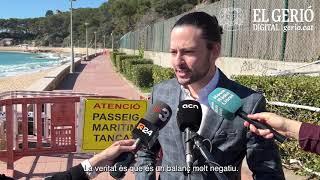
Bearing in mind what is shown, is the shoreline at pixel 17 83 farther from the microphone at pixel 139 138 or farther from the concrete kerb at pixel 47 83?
the microphone at pixel 139 138

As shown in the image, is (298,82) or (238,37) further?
(238,37)

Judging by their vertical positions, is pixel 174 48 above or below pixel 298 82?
above

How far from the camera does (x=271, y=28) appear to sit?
34.9ft

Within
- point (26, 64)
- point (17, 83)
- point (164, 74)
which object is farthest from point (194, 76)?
point (26, 64)

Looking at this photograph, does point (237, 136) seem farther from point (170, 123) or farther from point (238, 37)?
point (238, 37)

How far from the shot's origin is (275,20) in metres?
10.4

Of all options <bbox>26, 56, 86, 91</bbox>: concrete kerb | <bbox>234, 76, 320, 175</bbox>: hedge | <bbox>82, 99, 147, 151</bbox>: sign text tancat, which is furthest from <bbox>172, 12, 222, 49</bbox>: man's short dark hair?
<bbox>26, 56, 86, 91</bbox>: concrete kerb

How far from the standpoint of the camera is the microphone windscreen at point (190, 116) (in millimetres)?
2020

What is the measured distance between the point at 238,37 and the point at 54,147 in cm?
696

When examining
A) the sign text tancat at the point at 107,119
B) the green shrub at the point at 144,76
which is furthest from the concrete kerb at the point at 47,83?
the sign text tancat at the point at 107,119

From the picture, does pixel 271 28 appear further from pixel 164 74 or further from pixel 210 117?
pixel 210 117

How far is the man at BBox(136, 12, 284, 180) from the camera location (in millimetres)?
2150

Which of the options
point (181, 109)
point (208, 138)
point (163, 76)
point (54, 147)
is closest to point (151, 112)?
point (181, 109)

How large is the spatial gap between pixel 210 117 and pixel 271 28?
883 cm
